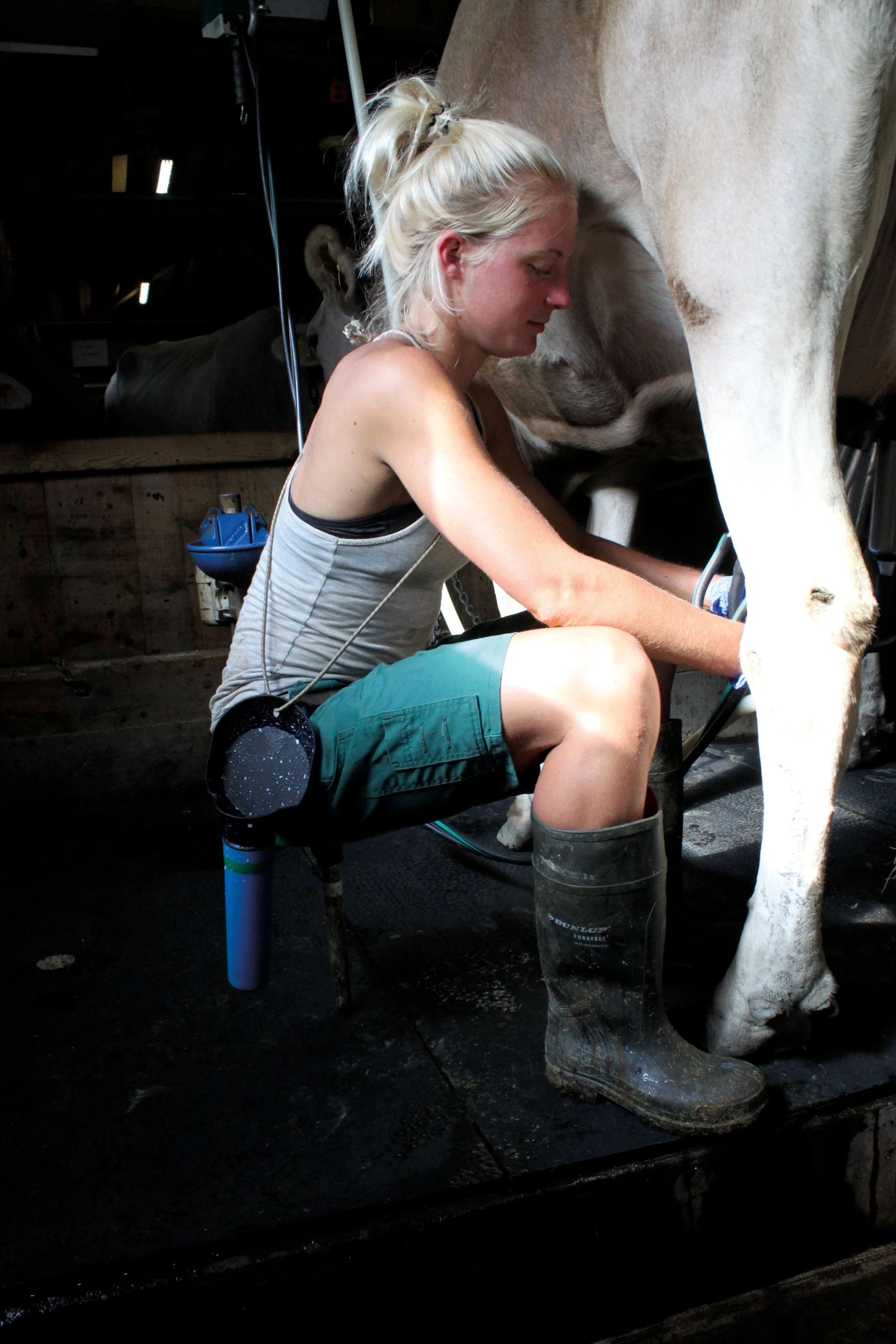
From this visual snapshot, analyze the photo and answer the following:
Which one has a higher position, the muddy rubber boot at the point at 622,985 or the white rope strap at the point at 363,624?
the white rope strap at the point at 363,624

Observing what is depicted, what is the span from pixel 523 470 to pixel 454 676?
54 cm

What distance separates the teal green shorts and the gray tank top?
0.10 meters

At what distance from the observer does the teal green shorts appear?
1.28 m

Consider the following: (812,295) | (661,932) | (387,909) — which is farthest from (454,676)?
(387,909)

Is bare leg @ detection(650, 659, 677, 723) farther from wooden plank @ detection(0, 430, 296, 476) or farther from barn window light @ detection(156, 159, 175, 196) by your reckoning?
barn window light @ detection(156, 159, 175, 196)

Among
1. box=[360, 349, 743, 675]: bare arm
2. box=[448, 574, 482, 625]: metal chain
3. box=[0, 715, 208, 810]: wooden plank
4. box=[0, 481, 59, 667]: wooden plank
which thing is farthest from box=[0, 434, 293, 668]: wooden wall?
box=[360, 349, 743, 675]: bare arm

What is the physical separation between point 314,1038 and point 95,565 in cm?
183

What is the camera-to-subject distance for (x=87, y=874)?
2283 millimetres

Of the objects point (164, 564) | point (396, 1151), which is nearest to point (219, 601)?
point (164, 564)

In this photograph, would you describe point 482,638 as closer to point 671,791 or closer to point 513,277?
point 513,277

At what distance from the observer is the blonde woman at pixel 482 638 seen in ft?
4.01

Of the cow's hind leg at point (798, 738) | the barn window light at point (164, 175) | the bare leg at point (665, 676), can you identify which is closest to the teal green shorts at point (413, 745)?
the cow's hind leg at point (798, 738)

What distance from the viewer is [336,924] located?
5.01 ft

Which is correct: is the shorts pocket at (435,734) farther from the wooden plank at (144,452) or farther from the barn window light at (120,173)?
the barn window light at (120,173)
